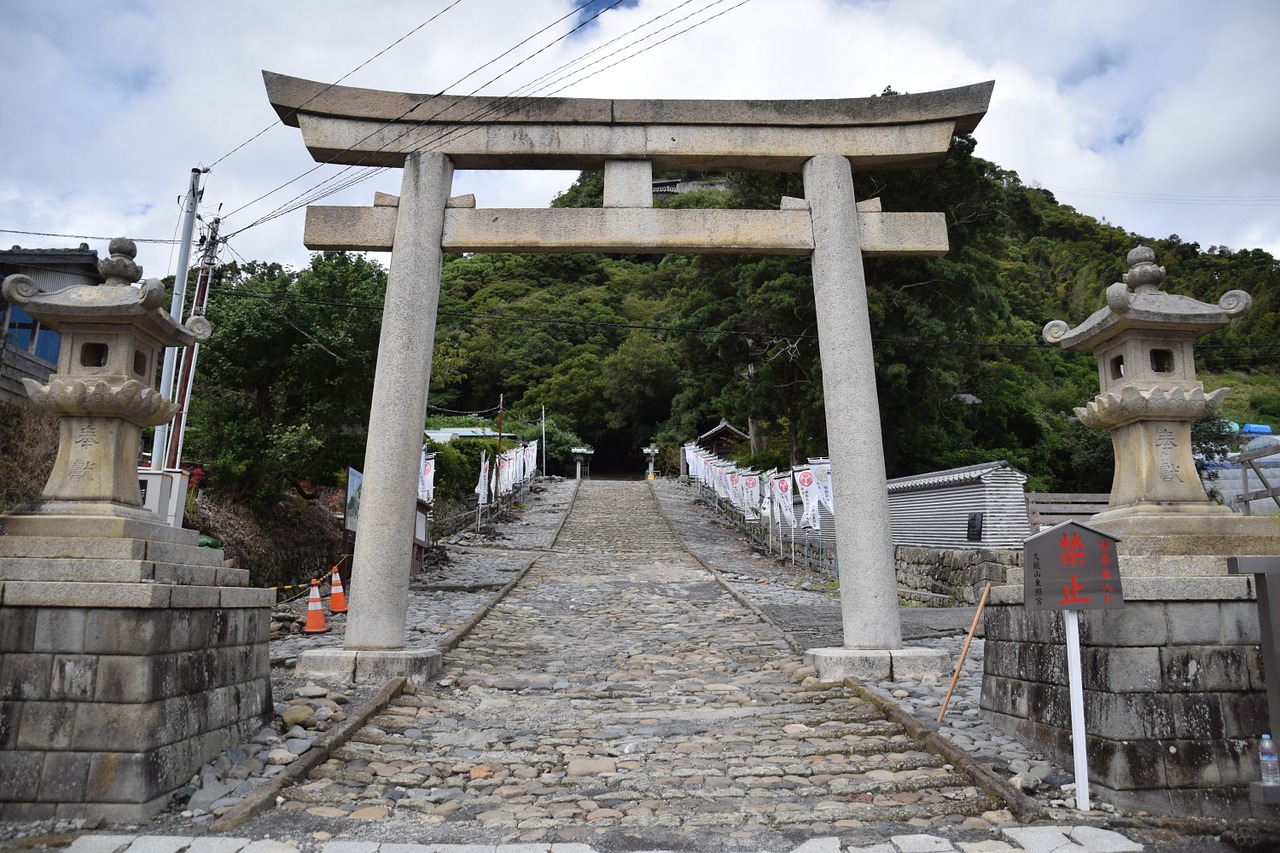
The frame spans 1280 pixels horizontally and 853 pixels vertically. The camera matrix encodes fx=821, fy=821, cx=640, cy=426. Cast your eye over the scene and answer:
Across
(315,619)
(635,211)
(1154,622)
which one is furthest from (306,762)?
(635,211)

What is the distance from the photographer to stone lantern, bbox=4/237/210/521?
216 inches

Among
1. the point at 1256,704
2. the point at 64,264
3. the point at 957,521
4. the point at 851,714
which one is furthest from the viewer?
the point at 64,264

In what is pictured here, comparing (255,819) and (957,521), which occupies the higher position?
(957,521)

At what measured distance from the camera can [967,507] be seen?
53.1 feet

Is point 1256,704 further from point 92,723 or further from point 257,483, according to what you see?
point 257,483

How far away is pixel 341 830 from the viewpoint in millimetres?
4602

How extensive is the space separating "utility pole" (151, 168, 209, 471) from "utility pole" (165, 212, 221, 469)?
5.1 inches

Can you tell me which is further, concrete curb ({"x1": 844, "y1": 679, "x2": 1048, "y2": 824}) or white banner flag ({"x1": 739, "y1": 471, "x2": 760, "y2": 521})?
white banner flag ({"x1": 739, "y1": 471, "x2": 760, "y2": 521})

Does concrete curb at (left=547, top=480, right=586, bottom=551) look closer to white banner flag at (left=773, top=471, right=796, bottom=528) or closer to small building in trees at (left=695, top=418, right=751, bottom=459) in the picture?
white banner flag at (left=773, top=471, right=796, bottom=528)

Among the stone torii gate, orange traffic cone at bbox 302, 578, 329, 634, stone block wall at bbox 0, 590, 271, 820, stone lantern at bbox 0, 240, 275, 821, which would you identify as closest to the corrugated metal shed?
the stone torii gate

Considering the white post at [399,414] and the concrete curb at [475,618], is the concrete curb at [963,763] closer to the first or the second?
the white post at [399,414]

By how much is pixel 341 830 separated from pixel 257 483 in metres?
10.8

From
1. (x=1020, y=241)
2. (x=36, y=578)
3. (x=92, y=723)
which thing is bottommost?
(x=92, y=723)

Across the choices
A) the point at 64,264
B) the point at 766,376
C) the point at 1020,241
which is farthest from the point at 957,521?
the point at 1020,241
